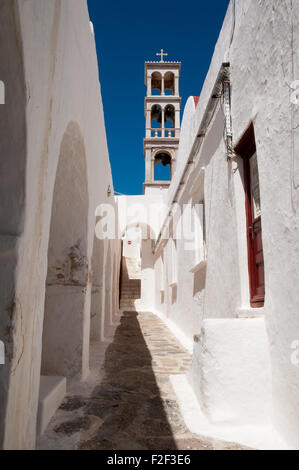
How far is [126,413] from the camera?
2.71 m

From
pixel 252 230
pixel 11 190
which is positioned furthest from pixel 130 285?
pixel 11 190

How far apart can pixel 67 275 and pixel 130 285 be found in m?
16.0

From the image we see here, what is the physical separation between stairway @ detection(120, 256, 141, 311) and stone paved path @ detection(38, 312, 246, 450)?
11671 mm

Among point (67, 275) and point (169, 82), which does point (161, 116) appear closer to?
point (169, 82)

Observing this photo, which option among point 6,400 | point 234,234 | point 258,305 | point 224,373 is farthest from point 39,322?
point 234,234

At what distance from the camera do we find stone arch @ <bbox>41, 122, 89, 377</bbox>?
3.46 meters

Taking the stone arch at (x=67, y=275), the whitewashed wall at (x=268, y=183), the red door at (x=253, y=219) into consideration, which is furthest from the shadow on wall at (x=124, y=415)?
the red door at (x=253, y=219)

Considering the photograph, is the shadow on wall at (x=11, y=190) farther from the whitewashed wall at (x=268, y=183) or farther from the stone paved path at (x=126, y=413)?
the whitewashed wall at (x=268, y=183)

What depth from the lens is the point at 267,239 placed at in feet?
8.70

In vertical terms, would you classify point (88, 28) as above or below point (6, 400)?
above

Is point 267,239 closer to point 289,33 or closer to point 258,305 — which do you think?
point 258,305

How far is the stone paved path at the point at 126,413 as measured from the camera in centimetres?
220

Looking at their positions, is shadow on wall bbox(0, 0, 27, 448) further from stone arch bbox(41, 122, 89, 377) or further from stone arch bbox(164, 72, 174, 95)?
→ stone arch bbox(164, 72, 174, 95)
